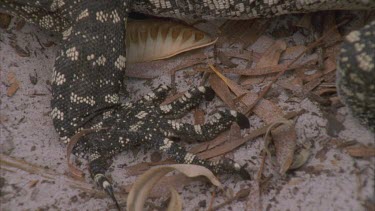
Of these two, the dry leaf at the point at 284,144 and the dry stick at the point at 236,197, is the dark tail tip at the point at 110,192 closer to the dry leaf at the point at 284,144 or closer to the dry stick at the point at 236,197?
the dry stick at the point at 236,197

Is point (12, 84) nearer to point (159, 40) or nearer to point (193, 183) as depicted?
point (159, 40)

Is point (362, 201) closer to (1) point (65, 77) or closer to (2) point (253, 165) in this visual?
(2) point (253, 165)

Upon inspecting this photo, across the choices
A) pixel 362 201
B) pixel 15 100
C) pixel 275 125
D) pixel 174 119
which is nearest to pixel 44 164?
pixel 15 100

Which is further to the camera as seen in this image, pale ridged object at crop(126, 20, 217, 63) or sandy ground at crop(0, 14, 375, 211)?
pale ridged object at crop(126, 20, 217, 63)

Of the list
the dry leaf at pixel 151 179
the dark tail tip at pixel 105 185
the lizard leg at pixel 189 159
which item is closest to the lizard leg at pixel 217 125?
the lizard leg at pixel 189 159

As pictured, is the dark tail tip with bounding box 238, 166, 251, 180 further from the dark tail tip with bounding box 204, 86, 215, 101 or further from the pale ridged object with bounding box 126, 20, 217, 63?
the pale ridged object with bounding box 126, 20, 217, 63

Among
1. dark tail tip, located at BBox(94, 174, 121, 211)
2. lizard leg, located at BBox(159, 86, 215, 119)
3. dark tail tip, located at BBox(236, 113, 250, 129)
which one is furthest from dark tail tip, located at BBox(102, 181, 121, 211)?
dark tail tip, located at BBox(236, 113, 250, 129)
